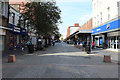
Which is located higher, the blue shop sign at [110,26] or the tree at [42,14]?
the tree at [42,14]

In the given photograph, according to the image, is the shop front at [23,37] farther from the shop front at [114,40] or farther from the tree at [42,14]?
the shop front at [114,40]

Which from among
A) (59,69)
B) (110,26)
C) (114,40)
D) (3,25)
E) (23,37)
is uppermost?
(110,26)

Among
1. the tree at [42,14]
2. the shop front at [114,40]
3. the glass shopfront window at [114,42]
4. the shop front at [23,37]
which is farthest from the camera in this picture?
the shop front at [23,37]

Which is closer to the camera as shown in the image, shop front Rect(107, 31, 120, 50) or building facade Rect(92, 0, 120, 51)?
building facade Rect(92, 0, 120, 51)

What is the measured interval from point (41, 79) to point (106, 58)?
6.64 m

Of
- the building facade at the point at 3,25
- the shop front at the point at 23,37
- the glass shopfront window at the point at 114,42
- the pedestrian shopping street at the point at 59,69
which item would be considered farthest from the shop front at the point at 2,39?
the glass shopfront window at the point at 114,42

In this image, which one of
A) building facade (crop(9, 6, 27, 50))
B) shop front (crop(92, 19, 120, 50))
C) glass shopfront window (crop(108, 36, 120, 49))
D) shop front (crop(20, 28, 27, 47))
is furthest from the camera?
shop front (crop(20, 28, 27, 47))

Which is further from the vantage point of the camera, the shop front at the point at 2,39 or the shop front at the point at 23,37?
the shop front at the point at 23,37

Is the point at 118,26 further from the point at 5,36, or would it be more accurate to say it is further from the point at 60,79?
the point at 5,36

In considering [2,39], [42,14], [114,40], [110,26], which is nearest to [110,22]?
[110,26]

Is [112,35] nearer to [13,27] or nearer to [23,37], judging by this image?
[13,27]

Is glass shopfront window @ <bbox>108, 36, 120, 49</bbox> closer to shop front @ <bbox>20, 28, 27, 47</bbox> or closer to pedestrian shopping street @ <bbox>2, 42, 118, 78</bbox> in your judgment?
pedestrian shopping street @ <bbox>2, 42, 118, 78</bbox>

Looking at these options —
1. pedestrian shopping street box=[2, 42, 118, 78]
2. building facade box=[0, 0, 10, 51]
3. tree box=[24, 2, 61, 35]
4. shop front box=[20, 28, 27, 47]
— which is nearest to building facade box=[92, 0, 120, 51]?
tree box=[24, 2, 61, 35]

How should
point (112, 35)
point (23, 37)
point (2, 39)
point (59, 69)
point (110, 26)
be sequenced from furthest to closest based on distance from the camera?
1. point (23, 37)
2. point (110, 26)
3. point (112, 35)
4. point (2, 39)
5. point (59, 69)
